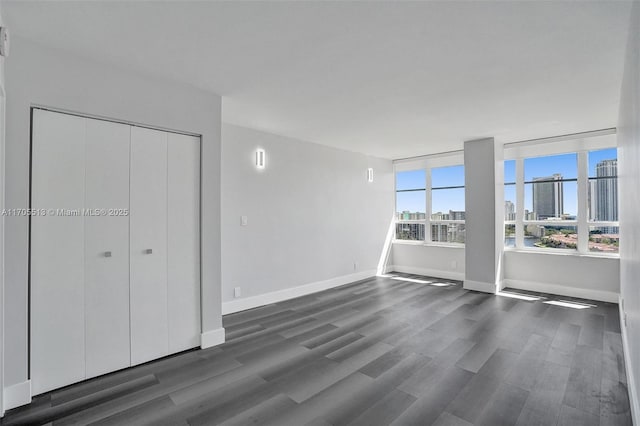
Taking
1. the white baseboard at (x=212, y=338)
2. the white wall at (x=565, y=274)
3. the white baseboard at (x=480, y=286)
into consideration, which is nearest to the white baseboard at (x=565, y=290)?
the white wall at (x=565, y=274)

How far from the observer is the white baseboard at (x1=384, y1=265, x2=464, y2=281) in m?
6.33

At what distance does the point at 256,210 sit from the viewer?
4.68 meters

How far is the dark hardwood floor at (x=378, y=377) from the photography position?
212 cm

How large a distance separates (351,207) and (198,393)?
176 inches

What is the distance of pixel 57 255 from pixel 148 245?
664 millimetres

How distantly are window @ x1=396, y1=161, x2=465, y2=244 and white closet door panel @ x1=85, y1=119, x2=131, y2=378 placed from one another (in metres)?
5.85

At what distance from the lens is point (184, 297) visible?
10.3 feet

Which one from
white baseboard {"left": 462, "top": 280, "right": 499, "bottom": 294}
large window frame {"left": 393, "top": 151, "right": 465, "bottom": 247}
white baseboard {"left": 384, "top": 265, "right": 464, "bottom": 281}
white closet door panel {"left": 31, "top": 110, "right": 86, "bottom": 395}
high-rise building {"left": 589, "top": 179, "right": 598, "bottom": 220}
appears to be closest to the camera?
white closet door panel {"left": 31, "top": 110, "right": 86, "bottom": 395}

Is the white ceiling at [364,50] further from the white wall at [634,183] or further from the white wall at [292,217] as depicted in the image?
the white wall at [292,217]

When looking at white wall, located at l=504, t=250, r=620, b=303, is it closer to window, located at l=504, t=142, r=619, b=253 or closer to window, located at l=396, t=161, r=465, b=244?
window, located at l=504, t=142, r=619, b=253

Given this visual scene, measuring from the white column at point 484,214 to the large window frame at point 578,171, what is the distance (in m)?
0.35

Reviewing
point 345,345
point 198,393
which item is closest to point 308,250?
point 345,345

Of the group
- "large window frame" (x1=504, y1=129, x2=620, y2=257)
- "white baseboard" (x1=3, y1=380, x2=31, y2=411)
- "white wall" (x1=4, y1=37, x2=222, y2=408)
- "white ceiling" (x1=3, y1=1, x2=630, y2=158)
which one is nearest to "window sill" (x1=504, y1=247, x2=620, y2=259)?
"large window frame" (x1=504, y1=129, x2=620, y2=257)

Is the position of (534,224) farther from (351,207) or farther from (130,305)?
(130,305)
